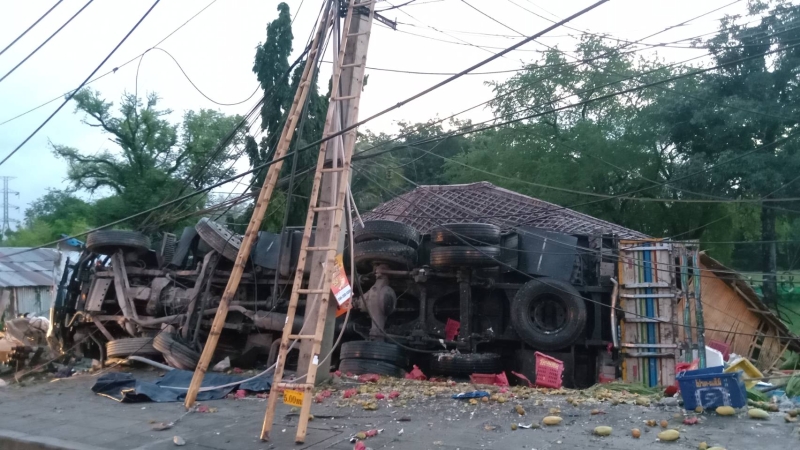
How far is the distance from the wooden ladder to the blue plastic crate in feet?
12.8

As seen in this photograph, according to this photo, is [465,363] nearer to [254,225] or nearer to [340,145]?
[340,145]

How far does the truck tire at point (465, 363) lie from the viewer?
10555mm

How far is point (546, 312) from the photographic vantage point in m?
11.5

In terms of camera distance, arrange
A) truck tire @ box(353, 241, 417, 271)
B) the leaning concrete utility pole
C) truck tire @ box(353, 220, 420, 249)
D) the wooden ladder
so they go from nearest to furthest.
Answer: the wooden ladder < the leaning concrete utility pole < truck tire @ box(353, 241, 417, 271) < truck tire @ box(353, 220, 420, 249)

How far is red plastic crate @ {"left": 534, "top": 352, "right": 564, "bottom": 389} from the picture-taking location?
34.1 feet

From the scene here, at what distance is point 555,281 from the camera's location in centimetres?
1130

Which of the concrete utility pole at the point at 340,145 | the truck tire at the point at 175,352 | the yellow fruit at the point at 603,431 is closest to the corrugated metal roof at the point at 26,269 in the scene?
the truck tire at the point at 175,352

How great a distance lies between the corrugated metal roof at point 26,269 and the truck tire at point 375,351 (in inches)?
843

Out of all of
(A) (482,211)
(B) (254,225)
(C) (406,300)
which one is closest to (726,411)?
(B) (254,225)

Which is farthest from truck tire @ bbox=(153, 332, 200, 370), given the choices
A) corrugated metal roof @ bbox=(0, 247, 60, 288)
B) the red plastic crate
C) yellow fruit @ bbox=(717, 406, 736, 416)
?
corrugated metal roof @ bbox=(0, 247, 60, 288)

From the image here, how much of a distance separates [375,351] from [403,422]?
3.10m

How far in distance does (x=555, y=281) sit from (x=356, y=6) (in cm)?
531

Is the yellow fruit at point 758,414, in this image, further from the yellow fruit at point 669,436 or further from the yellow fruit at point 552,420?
the yellow fruit at point 552,420

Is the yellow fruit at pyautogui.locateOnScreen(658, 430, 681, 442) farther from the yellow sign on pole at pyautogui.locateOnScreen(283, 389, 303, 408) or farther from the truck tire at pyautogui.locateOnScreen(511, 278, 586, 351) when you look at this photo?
the truck tire at pyautogui.locateOnScreen(511, 278, 586, 351)
